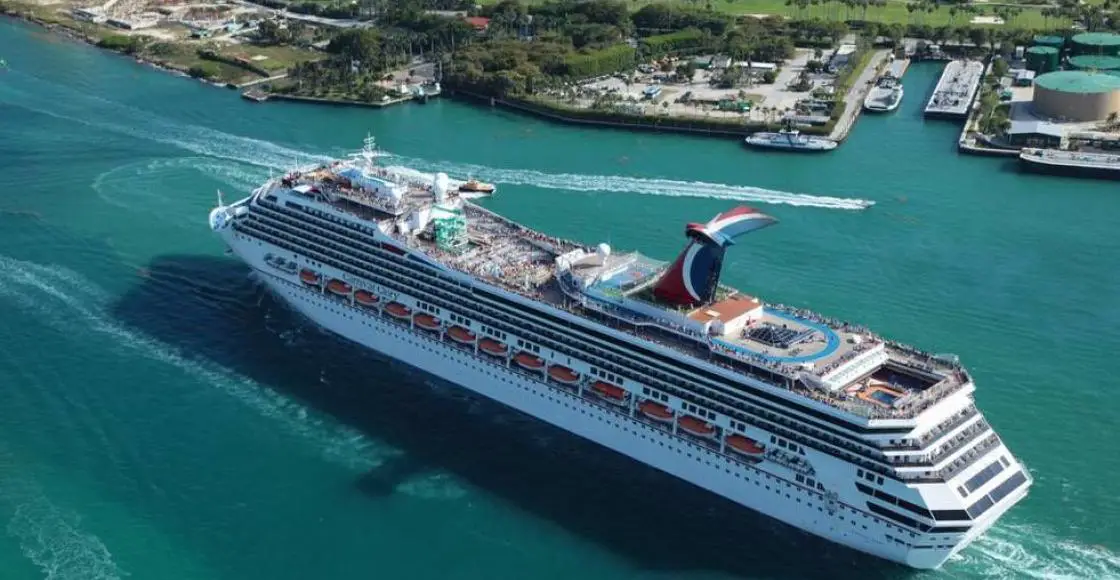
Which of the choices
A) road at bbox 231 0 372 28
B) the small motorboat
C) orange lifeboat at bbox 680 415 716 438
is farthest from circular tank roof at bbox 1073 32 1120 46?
orange lifeboat at bbox 680 415 716 438

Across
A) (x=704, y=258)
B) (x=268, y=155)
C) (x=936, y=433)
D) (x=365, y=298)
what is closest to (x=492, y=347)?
(x=365, y=298)

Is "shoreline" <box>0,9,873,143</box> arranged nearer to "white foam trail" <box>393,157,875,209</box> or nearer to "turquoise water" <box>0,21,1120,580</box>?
"turquoise water" <box>0,21,1120,580</box>

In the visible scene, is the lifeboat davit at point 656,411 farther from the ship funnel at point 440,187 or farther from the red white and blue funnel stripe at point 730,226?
the ship funnel at point 440,187

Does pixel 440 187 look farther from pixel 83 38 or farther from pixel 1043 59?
pixel 83 38

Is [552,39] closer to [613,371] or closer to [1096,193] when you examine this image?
[1096,193]

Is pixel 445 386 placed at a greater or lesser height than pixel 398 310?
lesser

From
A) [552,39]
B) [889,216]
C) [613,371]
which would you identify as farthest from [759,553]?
[552,39]
